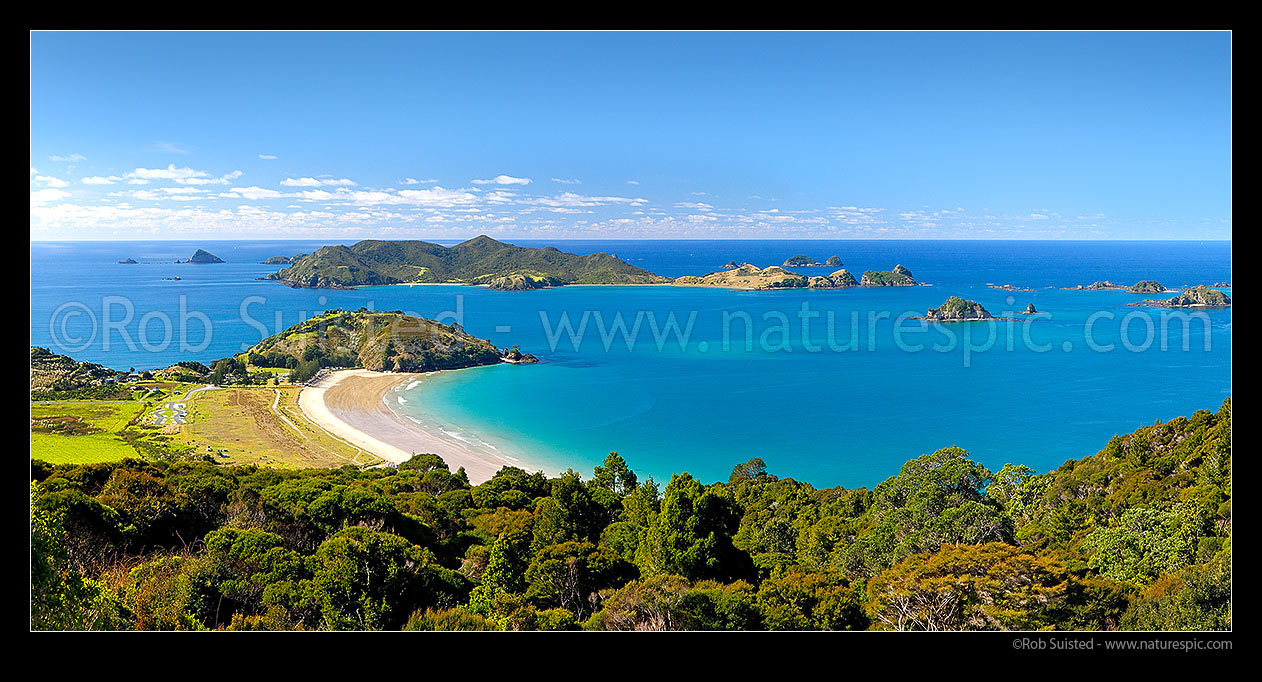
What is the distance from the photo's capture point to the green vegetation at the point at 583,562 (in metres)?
5.44

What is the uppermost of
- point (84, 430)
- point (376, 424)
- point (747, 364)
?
point (747, 364)

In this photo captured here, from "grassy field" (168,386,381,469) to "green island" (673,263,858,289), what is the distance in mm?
67450

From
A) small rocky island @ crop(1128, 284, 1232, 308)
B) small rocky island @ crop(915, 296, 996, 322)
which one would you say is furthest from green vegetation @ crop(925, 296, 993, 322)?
small rocky island @ crop(1128, 284, 1232, 308)

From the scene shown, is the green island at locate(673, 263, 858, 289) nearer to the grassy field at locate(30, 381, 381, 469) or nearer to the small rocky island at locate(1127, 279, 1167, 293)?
the small rocky island at locate(1127, 279, 1167, 293)

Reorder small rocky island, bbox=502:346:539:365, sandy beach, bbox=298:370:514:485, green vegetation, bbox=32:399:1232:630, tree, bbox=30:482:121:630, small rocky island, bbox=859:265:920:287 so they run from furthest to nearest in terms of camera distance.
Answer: small rocky island, bbox=859:265:920:287
small rocky island, bbox=502:346:539:365
sandy beach, bbox=298:370:514:485
green vegetation, bbox=32:399:1232:630
tree, bbox=30:482:121:630

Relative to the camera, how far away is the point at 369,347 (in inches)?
1512

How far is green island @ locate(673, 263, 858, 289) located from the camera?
87375 mm

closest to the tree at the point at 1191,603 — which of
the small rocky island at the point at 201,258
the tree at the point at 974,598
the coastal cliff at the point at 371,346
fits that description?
the tree at the point at 974,598

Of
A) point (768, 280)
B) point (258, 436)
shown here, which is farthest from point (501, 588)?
point (768, 280)

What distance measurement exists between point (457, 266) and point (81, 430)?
76074mm

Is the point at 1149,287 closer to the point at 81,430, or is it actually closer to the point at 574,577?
the point at 574,577

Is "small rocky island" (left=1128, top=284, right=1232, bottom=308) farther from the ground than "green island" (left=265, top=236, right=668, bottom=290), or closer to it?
closer to it

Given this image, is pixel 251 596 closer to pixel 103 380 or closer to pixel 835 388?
pixel 103 380
